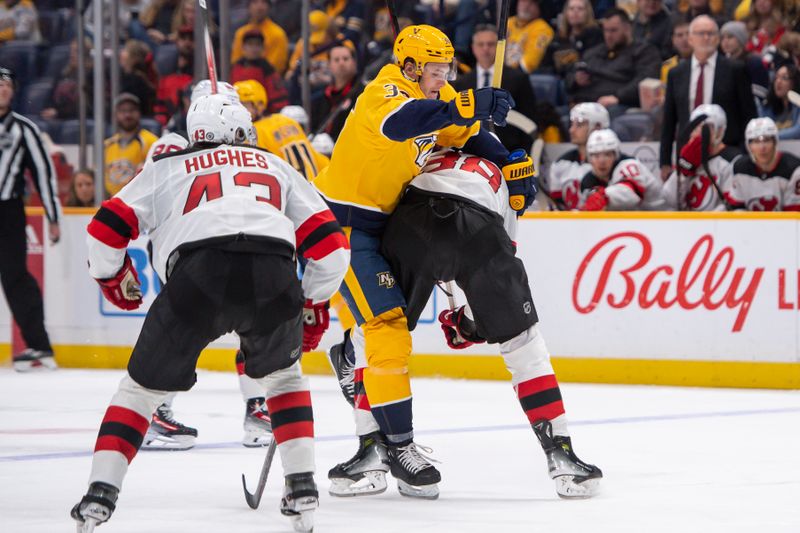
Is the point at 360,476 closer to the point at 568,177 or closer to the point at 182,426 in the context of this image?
the point at 182,426

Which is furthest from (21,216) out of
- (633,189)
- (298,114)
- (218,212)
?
(218,212)

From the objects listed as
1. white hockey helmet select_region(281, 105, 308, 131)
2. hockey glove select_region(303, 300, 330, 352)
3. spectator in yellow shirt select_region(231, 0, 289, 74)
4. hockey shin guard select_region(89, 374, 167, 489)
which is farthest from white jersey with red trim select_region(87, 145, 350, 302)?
spectator in yellow shirt select_region(231, 0, 289, 74)

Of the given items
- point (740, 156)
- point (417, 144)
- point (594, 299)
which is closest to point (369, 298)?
point (417, 144)

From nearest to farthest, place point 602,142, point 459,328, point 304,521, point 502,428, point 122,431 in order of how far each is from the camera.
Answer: point 122,431 → point 304,521 → point 459,328 → point 502,428 → point 602,142

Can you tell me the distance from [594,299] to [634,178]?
0.75 metres

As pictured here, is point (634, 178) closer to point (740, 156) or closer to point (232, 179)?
point (740, 156)

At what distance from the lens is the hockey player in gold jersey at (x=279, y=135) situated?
6211 mm

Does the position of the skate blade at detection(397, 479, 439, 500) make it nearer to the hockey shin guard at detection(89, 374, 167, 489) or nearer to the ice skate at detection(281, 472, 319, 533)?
the ice skate at detection(281, 472, 319, 533)

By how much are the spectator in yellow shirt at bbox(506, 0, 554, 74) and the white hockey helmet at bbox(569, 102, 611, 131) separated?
44.2 inches

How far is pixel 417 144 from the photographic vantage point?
4262 millimetres

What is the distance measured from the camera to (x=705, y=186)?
7.38 metres

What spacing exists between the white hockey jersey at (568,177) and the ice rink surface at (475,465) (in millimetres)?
1278

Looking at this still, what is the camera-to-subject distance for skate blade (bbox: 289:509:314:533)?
3.49 m

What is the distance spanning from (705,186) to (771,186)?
1.24ft
